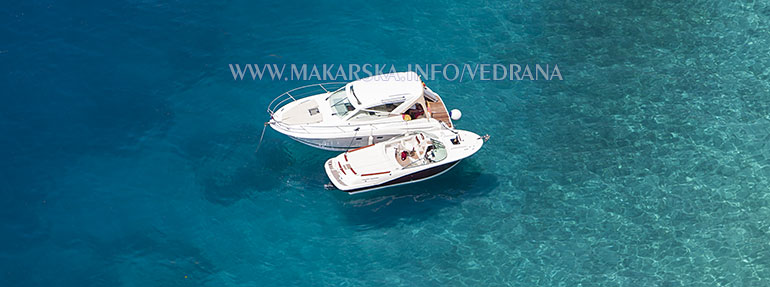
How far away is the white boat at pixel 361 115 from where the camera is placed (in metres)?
40.2

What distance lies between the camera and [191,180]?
40.5 metres

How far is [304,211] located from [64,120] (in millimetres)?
17787

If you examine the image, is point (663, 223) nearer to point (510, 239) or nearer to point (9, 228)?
point (510, 239)

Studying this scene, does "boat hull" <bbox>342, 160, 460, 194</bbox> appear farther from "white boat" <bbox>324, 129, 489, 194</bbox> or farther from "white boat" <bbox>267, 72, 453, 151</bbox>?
"white boat" <bbox>267, 72, 453, 151</bbox>

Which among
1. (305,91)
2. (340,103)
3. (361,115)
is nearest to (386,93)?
(361,115)

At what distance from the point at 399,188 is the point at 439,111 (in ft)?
18.6

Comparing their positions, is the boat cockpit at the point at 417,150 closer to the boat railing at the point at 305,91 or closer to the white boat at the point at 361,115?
the white boat at the point at 361,115

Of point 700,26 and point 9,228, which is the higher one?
point 700,26

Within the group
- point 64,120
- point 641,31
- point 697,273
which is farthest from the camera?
point 641,31

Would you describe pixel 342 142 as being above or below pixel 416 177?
above

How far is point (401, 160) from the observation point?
3941 centimetres

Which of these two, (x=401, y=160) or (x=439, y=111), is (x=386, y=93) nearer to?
(x=439, y=111)

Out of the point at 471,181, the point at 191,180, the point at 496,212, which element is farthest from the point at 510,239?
the point at 191,180

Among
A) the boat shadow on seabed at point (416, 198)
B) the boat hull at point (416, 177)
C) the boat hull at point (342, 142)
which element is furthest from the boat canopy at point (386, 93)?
the boat shadow on seabed at point (416, 198)
